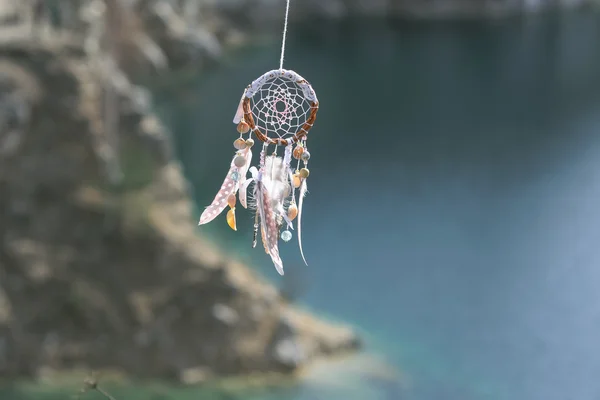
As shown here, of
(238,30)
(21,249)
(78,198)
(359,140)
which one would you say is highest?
(238,30)

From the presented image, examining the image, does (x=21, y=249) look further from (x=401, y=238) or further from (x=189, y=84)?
(x=189, y=84)

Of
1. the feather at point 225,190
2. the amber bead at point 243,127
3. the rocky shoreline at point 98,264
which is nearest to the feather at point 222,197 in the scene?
the feather at point 225,190

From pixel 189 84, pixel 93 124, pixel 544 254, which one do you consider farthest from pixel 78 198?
pixel 189 84

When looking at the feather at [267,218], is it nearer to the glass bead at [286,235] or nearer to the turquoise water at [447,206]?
the glass bead at [286,235]

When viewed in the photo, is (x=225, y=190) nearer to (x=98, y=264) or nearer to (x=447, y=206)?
(x=98, y=264)

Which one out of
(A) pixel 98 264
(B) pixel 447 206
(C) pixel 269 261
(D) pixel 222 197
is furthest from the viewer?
(B) pixel 447 206

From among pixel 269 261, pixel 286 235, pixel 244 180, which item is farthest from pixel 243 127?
pixel 269 261

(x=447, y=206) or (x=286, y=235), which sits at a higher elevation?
(x=447, y=206)
